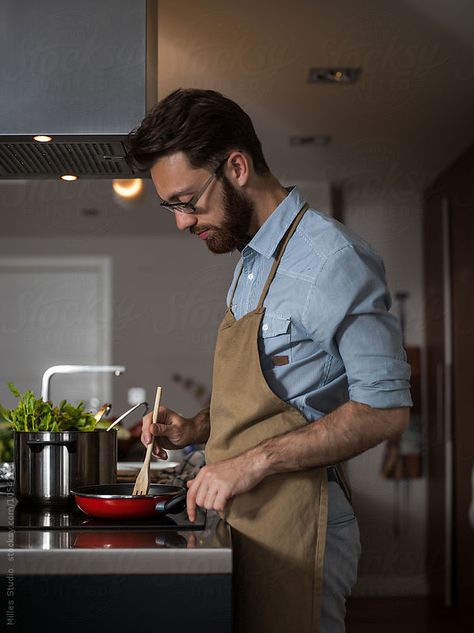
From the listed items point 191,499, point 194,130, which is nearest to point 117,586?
point 191,499

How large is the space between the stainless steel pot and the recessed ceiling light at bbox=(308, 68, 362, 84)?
2101 millimetres

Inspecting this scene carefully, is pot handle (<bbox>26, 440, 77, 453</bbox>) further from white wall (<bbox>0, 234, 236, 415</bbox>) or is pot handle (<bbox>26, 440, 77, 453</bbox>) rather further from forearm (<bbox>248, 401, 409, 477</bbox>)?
white wall (<bbox>0, 234, 236, 415</bbox>)

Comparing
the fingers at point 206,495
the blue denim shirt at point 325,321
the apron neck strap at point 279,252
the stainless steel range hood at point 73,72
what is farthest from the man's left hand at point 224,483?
the stainless steel range hood at point 73,72

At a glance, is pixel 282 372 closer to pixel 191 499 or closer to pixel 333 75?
pixel 191 499

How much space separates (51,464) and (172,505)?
28cm

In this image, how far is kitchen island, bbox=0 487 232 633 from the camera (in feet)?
3.38

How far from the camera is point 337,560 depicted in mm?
1241

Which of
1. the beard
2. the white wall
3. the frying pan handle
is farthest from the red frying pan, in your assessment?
the white wall

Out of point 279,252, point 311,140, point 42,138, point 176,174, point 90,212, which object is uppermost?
point 311,140

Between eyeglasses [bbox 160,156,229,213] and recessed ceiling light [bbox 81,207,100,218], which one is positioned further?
recessed ceiling light [bbox 81,207,100,218]

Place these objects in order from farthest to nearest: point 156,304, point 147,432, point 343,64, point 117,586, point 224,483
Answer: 1. point 156,304
2. point 343,64
3. point 147,432
4. point 224,483
5. point 117,586

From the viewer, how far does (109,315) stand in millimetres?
5402

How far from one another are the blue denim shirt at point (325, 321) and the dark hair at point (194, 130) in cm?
13

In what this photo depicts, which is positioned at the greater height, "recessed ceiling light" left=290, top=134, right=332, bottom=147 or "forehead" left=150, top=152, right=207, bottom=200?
"recessed ceiling light" left=290, top=134, right=332, bottom=147
